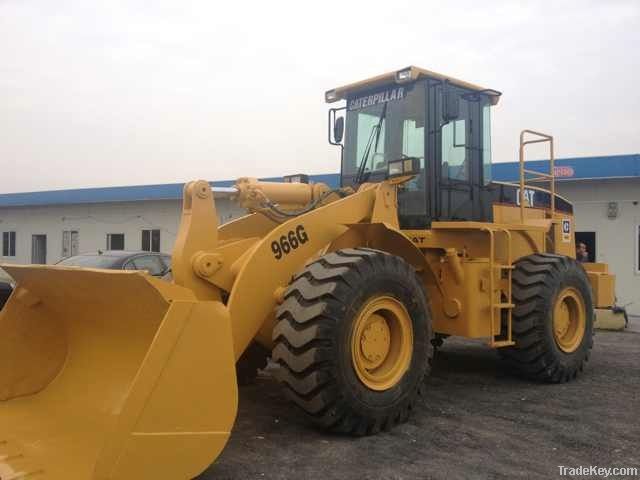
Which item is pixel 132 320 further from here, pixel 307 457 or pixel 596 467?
pixel 596 467

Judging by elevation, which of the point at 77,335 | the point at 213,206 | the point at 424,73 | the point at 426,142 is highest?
the point at 424,73

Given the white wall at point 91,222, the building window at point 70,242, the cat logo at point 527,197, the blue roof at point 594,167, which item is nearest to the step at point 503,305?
the cat logo at point 527,197

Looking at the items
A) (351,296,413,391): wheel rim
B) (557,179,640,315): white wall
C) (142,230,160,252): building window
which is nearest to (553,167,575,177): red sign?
(557,179,640,315): white wall

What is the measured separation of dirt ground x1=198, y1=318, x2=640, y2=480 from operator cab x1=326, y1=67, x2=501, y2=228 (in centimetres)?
184

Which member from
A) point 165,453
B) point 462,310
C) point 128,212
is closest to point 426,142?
point 462,310

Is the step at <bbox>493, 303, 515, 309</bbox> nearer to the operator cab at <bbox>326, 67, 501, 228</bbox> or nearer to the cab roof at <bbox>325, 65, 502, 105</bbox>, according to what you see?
the operator cab at <bbox>326, 67, 501, 228</bbox>

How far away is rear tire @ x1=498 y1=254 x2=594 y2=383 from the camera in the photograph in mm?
6254

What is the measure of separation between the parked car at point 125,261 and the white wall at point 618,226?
33.5 feet

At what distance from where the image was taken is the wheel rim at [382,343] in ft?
15.1

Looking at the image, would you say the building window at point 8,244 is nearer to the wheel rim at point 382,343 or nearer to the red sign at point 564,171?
the red sign at point 564,171

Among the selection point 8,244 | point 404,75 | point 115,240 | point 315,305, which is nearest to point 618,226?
point 404,75

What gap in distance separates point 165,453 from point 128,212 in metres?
23.1

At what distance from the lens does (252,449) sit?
14.1 feet

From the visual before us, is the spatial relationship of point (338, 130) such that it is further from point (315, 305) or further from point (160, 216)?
point (160, 216)
